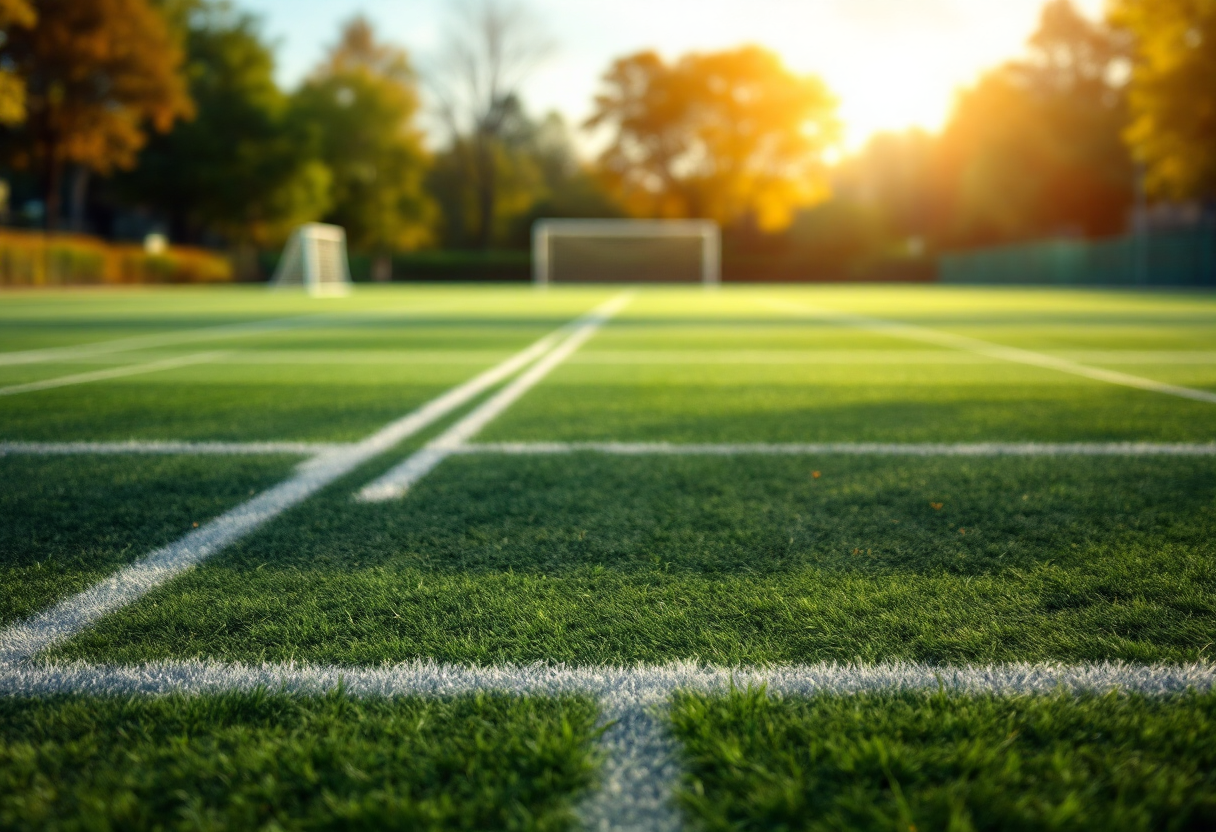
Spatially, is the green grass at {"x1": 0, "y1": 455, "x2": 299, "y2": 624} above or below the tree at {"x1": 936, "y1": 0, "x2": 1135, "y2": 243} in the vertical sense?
below

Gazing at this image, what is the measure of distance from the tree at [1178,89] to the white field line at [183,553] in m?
26.8

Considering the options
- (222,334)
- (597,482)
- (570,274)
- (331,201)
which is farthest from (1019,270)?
(597,482)

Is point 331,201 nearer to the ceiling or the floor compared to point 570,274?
nearer to the ceiling

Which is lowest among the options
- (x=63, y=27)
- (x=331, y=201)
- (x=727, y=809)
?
(x=727, y=809)

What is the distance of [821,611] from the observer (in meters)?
1.78

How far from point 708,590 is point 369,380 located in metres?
4.02

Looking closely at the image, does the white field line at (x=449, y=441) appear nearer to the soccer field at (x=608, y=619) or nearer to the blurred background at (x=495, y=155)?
the soccer field at (x=608, y=619)

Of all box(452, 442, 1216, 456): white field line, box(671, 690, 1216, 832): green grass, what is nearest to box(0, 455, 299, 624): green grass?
box(452, 442, 1216, 456): white field line

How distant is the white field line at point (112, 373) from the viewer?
5.03 m

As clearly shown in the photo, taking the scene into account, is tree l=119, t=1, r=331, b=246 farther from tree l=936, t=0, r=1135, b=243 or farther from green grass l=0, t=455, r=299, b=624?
green grass l=0, t=455, r=299, b=624

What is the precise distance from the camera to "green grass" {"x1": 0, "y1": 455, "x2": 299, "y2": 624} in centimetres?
198

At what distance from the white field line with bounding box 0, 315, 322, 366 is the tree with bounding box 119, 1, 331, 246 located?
35.4 metres

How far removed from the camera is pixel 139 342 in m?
8.27

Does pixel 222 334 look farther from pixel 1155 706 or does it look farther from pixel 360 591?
pixel 1155 706
